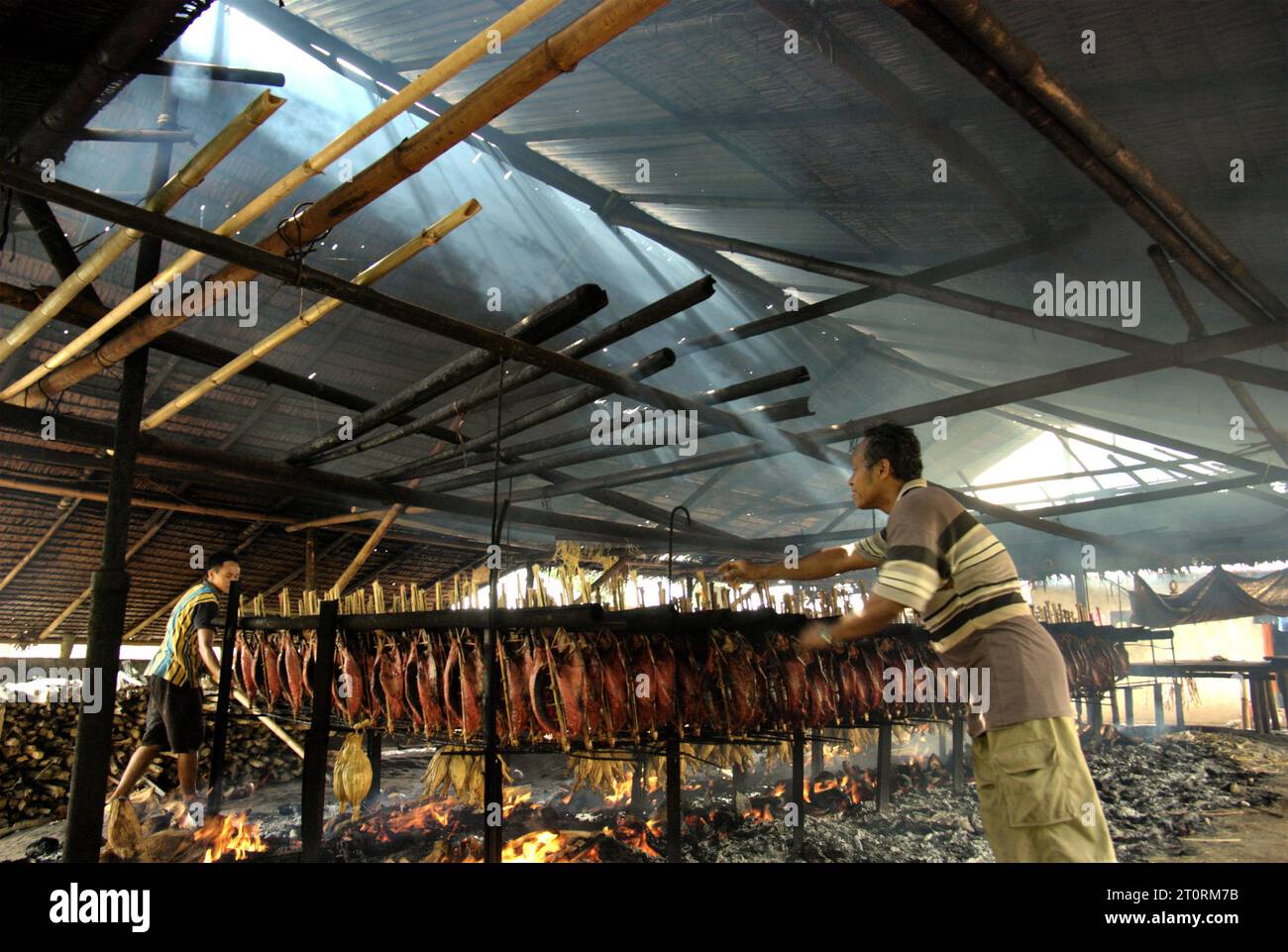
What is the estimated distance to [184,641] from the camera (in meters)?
7.02

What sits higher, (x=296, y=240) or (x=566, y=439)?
(x=296, y=240)

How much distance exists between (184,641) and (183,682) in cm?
37

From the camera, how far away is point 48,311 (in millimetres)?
4152

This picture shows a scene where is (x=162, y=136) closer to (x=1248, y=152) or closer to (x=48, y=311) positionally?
(x=48, y=311)

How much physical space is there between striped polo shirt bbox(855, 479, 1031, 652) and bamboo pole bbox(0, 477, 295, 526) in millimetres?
8282

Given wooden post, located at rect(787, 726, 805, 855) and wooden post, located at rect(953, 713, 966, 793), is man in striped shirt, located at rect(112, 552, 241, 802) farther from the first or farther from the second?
wooden post, located at rect(953, 713, 966, 793)

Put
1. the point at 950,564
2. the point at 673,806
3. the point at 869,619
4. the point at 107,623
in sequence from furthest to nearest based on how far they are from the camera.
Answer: the point at 673,806 → the point at 107,623 → the point at 950,564 → the point at 869,619

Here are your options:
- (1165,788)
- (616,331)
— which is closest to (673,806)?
(616,331)

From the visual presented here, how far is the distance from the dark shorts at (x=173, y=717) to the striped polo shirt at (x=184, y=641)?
0.27ft

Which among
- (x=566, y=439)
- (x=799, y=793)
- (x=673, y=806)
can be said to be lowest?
(x=799, y=793)

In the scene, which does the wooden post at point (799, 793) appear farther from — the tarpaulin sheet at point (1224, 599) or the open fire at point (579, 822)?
the tarpaulin sheet at point (1224, 599)

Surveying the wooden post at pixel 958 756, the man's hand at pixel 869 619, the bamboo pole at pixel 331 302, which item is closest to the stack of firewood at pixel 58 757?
the bamboo pole at pixel 331 302

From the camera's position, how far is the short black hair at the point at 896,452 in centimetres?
390

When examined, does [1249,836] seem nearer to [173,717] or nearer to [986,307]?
[986,307]
